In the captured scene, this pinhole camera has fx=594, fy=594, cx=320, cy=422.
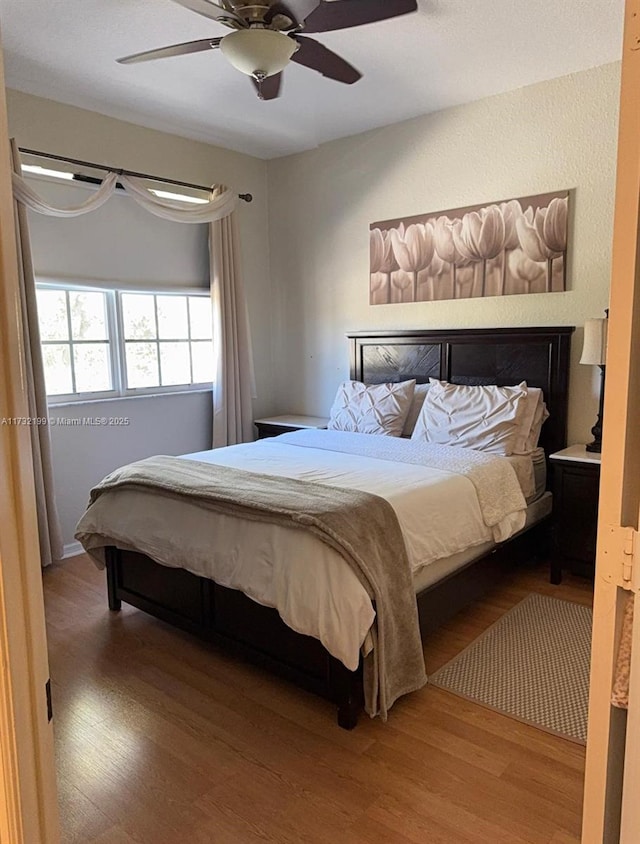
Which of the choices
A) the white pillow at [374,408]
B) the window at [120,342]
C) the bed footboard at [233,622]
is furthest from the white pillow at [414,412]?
the bed footboard at [233,622]

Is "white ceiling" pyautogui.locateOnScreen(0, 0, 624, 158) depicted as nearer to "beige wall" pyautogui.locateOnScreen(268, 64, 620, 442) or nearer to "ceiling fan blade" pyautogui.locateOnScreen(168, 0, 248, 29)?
"beige wall" pyautogui.locateOnScreen(268, 64, 620, 442)

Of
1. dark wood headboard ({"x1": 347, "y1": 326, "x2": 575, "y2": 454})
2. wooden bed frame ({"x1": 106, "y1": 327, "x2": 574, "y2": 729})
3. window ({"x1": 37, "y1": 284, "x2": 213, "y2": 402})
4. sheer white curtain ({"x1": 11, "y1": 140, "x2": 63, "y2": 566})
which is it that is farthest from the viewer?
window ({"x1": 37, "y1": 284, "x2": 213, "y2": 402})

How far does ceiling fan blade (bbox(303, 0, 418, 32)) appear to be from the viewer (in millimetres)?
2201

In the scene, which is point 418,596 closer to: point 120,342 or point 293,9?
point 293,9

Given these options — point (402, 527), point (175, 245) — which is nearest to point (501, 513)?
point (402, 527)

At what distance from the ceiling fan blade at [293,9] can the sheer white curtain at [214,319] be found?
1.91m

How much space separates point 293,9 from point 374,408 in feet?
7.94

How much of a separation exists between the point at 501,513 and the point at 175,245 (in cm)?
303

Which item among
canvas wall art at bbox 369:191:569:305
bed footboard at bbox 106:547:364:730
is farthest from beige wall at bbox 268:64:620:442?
bed footboard at bbox 106:547:364:730

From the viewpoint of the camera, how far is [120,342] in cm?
420

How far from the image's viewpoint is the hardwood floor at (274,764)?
→ 1.75m

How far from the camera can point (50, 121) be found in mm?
3672

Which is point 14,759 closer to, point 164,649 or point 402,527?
point 402,527

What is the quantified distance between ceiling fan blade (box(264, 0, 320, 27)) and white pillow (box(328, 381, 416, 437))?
2.32 metres
